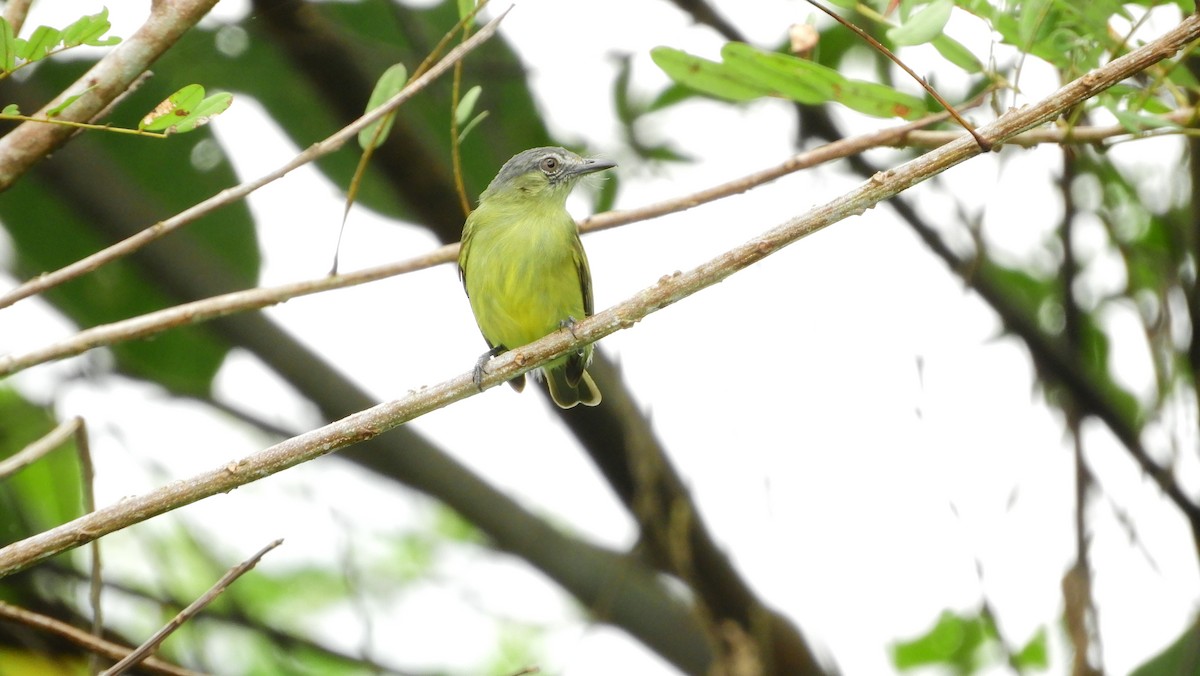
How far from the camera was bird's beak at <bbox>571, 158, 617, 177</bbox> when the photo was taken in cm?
474

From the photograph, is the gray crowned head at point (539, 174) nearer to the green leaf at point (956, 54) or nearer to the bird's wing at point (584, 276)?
the bird's wing at point (584, 276)

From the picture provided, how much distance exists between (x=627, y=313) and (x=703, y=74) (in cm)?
78

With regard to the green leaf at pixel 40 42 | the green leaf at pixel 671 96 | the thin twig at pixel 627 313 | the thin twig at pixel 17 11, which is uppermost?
the green leaf at pixel 671 96

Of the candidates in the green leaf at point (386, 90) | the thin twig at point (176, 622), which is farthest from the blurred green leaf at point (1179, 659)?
the thin twig at point (176, 622)

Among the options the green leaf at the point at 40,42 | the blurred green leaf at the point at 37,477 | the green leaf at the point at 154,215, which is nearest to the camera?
the green leaf at the point at 40,42

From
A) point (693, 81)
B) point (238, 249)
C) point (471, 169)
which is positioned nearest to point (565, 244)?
point (471, 169)

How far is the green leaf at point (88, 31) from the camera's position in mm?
2439

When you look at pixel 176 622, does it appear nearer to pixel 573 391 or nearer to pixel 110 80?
pixel 110 80

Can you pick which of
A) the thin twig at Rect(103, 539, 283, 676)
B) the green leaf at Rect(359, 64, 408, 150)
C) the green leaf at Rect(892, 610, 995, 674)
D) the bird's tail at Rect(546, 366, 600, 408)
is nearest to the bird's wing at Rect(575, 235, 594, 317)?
the bird's tail at Rect(546, 366, 600, 408)

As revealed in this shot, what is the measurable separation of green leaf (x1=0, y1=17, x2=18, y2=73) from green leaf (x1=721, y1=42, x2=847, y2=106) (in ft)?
4.91

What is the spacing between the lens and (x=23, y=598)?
4.54 m

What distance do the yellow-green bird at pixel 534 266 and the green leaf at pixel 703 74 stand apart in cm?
138

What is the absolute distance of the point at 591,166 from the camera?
4.81 metres

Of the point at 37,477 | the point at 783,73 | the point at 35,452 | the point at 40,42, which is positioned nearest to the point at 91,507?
the point at 35,452
